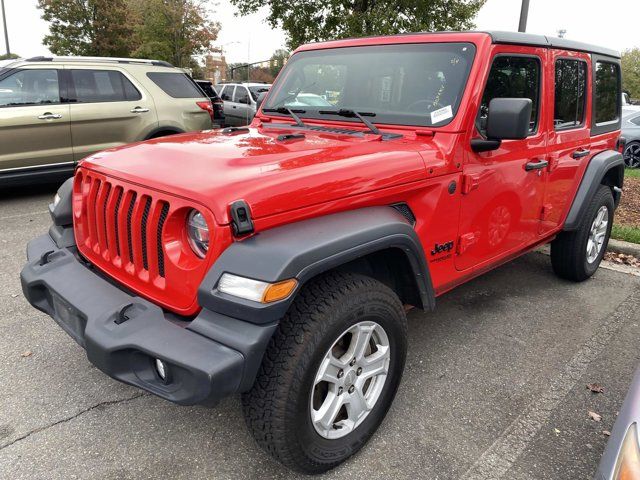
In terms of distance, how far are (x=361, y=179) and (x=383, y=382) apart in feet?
3.23

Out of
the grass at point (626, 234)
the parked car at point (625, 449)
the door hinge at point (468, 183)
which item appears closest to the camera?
the parked car at point (625, 449)

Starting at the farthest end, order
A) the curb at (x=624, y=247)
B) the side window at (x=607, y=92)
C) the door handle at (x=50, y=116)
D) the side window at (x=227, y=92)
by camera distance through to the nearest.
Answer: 1. the side window at (x=227, y=92)
2. the door handle at (x=50, y=116)
3. the curb at (x=624, y=247)
4. the side window at (x=607, y=92)

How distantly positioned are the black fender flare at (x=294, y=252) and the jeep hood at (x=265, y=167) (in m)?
0.10

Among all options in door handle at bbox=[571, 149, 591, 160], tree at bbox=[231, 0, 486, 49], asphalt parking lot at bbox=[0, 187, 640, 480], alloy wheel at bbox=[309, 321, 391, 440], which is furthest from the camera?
tree at bbox=[231, 0, 486, 49]

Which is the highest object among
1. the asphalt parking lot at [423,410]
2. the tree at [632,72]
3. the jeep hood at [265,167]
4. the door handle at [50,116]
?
the tree at [632,72]

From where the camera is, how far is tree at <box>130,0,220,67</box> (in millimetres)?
25734

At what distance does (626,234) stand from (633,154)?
7219 mm

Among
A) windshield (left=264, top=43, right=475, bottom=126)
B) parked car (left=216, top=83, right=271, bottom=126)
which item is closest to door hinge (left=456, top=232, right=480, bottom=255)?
windshield (left=264, top=43, right=475, bottom=126)

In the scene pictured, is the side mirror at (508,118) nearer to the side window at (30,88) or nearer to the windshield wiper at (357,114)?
the windshield wiper at (357,114)

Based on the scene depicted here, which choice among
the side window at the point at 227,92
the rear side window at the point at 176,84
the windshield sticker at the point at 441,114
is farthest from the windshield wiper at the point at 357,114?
the side window at the point at 227,92

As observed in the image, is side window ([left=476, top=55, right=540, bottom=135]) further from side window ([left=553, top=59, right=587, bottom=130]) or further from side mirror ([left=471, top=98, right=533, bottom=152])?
side window ([left=553, top=59, right=587, bottom=130])

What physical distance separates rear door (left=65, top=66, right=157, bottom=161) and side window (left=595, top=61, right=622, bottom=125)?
583 cm

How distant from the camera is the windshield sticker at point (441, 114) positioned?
276cm

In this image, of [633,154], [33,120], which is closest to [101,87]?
[33,120]
